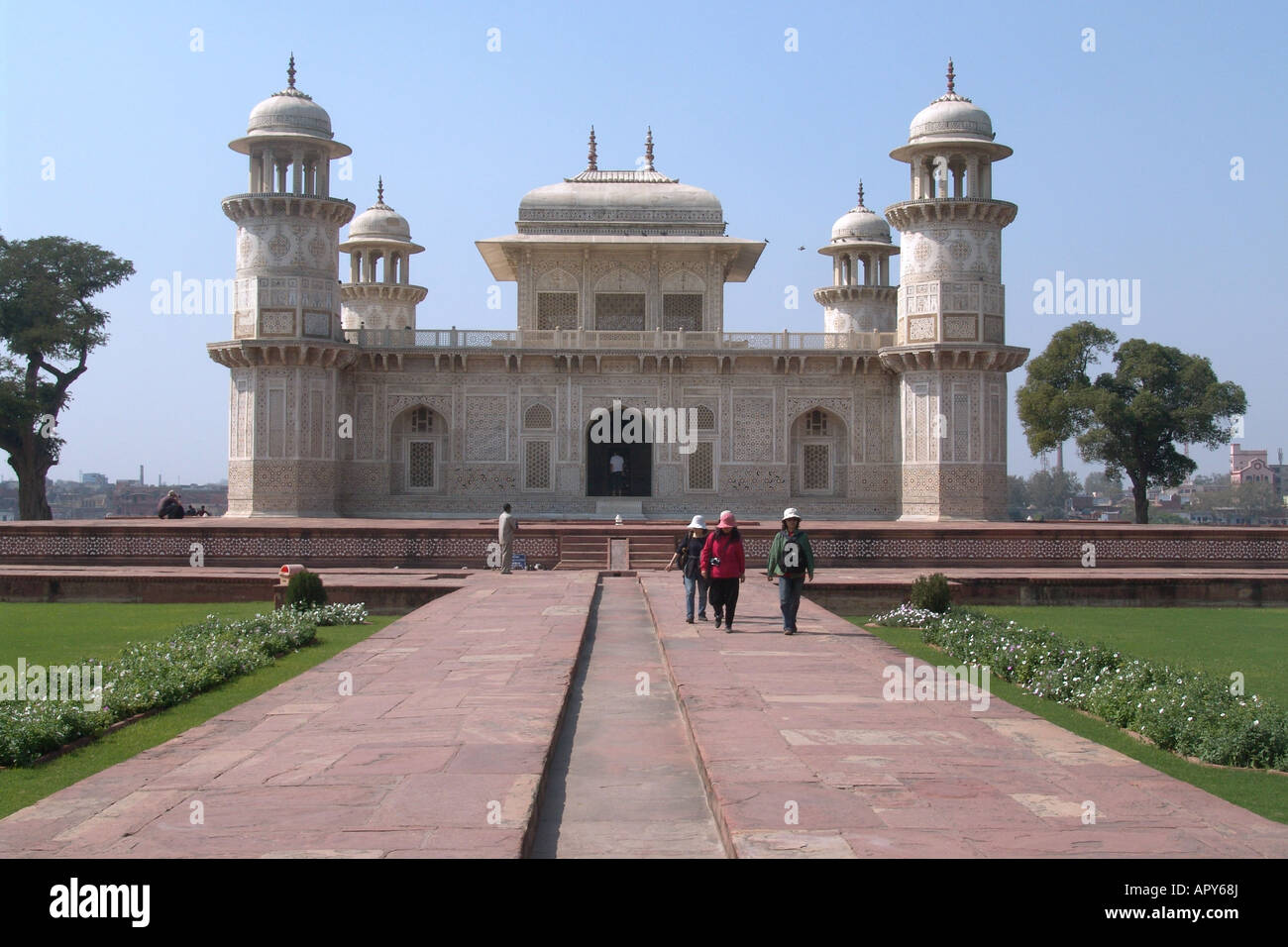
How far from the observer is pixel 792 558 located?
1111 cm

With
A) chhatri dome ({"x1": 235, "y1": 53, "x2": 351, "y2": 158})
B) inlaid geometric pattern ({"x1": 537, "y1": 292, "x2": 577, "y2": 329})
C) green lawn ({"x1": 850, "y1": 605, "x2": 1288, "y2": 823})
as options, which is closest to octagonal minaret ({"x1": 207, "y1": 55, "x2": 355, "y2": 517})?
chhatri dome ({"x1": 235, "y1": 53, "x2": 351, "y2": 158})

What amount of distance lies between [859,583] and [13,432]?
96.5ft

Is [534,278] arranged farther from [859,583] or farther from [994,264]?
[859,583]

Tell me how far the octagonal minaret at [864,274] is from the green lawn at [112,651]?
25445 millimetres

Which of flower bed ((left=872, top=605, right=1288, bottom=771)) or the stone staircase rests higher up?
the stone staircase

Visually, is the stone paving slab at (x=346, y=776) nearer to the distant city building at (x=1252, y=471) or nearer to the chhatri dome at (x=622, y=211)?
the chhatri dome at (x=622, y=211)

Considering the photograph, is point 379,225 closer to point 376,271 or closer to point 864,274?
point 376,271

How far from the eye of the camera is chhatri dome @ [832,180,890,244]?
37.5 metres

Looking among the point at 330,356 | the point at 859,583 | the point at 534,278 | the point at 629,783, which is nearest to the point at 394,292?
the point at 534,278

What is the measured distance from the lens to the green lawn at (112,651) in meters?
6.51

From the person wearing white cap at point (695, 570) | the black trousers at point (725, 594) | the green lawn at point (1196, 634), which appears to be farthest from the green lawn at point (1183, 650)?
the person wearing white cap at point (695, 570)

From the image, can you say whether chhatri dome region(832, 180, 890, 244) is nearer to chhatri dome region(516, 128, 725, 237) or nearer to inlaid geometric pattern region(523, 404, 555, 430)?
chhatri dome region(516, 128, 725, 237)

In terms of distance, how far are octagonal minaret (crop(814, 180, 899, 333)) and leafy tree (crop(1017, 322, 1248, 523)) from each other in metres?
7.31

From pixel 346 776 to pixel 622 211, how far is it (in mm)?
28289
